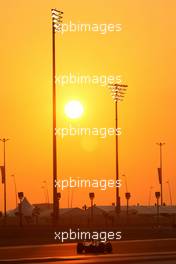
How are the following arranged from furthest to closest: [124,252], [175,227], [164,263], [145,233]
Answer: [175,227], [145,233], [124,252], [164,263]

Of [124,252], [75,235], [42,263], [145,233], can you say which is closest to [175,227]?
[145,233]

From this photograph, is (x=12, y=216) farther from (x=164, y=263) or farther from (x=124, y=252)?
(x=164, y=263)

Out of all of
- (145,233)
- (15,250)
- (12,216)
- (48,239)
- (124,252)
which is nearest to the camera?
(124,252)

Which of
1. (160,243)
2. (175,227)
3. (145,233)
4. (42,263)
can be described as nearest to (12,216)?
(175,227)

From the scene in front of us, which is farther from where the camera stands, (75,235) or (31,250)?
(75,235)

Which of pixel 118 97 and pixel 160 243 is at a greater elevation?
pixel 118 97

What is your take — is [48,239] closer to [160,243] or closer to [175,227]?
[160,243]

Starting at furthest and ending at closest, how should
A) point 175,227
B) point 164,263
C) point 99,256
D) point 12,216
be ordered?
point 12,216, point 175,227, point 99,256, point 164,263

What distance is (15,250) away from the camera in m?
70.7

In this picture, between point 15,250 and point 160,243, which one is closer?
A: point 15,250

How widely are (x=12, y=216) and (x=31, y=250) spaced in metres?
110

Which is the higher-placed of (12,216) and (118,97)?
(118,97)

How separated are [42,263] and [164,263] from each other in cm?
709

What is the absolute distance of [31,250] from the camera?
6994 cm
